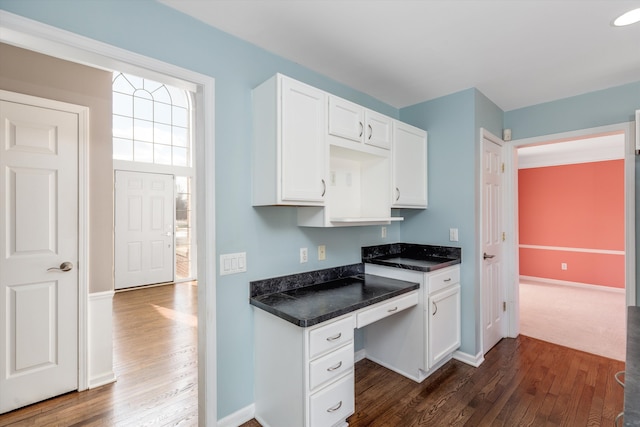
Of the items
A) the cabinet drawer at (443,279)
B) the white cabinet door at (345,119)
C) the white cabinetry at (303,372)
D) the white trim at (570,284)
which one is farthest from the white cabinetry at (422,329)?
the white trim at (570,284)

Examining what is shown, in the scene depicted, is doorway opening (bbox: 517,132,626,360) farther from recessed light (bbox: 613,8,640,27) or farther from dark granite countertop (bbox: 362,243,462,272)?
recessed light (bbox: 613,8,640,27)

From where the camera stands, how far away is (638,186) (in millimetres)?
2582

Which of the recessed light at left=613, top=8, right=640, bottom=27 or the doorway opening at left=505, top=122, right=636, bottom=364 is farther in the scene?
the doorway opening at left=505, top=122, right=636, bottom=364

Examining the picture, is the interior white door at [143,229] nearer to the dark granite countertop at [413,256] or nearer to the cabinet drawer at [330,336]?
the dark granite countertop at [413,256]

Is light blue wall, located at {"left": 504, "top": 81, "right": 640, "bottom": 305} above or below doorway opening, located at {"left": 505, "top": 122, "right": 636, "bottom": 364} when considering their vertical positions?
above

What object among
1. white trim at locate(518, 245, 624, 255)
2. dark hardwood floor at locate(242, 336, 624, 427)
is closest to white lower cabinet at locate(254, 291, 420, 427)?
dark hardwood floor at locate(242, 336, 624, 427)

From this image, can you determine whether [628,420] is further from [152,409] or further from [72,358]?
[72,358]

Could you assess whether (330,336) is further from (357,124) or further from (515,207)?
(515,207)

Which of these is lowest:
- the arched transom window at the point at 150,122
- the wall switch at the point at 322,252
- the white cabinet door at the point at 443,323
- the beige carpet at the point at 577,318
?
the beige carpet at the point at 577,318

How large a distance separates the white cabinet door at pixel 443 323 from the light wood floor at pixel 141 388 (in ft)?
5.95

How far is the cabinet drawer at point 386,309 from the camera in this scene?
1951 mm

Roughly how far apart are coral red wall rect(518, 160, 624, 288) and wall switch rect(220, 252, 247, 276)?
6187mm

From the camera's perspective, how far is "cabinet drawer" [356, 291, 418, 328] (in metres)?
1.95

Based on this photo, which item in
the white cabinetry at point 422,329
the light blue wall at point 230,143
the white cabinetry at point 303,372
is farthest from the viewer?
the white cabinetry at point 422,329
